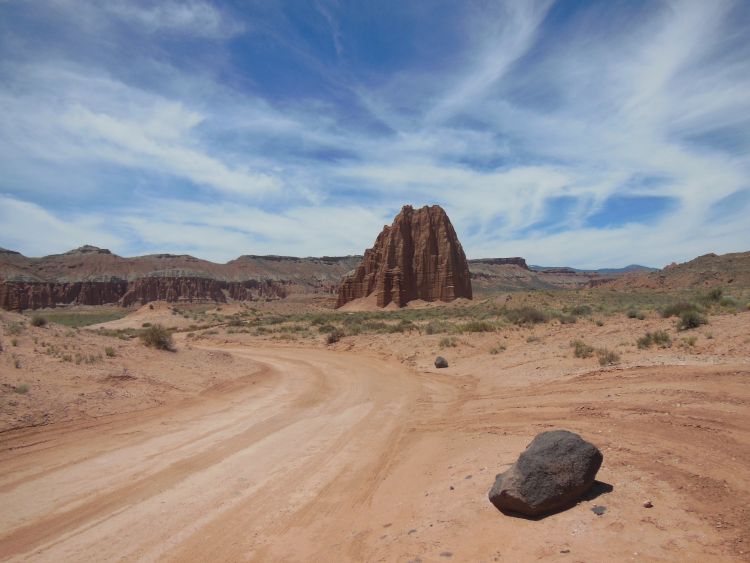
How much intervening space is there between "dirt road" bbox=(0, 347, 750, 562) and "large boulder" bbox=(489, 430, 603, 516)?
0.19 m

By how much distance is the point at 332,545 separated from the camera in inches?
224

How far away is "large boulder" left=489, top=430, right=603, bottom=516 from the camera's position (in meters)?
5.12

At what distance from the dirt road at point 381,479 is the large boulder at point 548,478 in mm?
188

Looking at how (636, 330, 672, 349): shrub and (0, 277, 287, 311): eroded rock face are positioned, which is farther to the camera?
(0, 277, 287, 311): eroded rock face

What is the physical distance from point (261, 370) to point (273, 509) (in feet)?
44.5

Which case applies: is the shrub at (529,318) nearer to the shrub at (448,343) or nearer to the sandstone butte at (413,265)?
the shrub at (448,343)

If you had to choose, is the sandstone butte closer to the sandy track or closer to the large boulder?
the sandy track

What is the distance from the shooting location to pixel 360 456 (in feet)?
29.3

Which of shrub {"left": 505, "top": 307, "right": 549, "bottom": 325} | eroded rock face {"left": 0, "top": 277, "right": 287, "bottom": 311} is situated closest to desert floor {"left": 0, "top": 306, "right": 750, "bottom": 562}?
shrub {"left": 505, "top": 307, "right": 549, "bottom": 325}

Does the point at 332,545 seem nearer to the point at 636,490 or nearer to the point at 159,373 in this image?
the point at 636,490

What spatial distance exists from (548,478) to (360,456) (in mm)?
4533

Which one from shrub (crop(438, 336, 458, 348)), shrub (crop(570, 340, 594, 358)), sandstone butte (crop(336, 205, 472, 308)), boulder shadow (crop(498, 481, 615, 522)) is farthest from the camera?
sandstone butte (crop(336, 205, 472, 308))

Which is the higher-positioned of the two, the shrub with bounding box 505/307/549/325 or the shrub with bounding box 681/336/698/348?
the shrub with bounding box 505/307/549/325

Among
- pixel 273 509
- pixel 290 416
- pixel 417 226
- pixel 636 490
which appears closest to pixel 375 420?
pixel 290 416
